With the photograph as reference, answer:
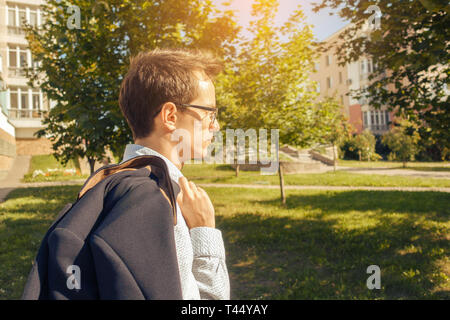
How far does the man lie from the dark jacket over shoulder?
0.22 m

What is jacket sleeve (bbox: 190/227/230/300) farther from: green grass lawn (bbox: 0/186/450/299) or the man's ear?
green grass lawn (bbox: 0/186/450/299)

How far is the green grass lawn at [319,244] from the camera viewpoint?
4.69 meters

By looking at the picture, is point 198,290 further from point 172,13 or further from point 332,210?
point 332,210

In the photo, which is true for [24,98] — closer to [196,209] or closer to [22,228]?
[22,228]

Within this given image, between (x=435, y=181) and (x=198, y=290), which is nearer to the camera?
(x=198, y=290)

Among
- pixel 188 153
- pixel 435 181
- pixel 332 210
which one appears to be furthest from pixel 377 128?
pixel 188 153

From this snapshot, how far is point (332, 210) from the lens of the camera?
9633mm

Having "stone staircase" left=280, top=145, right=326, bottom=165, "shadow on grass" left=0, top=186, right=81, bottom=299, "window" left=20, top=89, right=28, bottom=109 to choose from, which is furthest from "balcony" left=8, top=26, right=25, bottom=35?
"stone staircase" left=280, top=145, right=326, bottom=165

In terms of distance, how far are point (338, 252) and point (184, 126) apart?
17.8 feet

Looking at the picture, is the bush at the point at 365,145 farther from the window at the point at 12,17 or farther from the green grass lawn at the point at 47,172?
the window at the point at 12,17

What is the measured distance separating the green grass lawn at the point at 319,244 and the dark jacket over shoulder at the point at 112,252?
12.6ft

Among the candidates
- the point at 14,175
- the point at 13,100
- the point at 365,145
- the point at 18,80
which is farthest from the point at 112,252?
the point at 18,80
